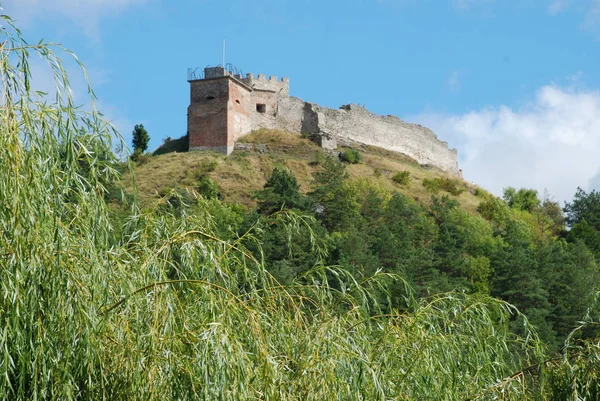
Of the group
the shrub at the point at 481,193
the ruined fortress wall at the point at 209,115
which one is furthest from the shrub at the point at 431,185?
the ruined fortress wall at the point at 209,115

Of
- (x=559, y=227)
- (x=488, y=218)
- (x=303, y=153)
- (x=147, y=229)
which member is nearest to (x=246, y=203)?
(x=303, y=153)

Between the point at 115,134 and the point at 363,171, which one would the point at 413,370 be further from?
the point at 363,171

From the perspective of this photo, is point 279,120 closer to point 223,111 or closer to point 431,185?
point 223,111

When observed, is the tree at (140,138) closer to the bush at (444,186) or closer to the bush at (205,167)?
the bush at (205,167)

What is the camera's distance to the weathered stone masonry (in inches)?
1678

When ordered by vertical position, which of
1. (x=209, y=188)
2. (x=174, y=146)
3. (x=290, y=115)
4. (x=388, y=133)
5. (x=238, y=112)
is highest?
(x=388, y=133)

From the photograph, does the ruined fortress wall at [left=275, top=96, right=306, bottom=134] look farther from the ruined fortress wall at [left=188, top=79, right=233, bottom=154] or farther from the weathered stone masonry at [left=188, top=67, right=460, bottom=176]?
the ruined fortress wall at [left=188, top=79, right=233, bottom=154]

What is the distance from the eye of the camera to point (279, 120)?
46312 millimetres

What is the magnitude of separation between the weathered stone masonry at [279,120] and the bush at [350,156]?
1.01 meters

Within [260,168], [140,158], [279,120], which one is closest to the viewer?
[260,168]

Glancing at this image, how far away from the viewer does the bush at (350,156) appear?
147 ft

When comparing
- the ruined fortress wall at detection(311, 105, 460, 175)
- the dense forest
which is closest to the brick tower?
the ruined fortress wall at detection(311, 105, 460, 175)

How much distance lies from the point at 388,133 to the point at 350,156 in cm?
745

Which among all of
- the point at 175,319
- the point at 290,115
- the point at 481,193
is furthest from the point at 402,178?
the point at 175,319
